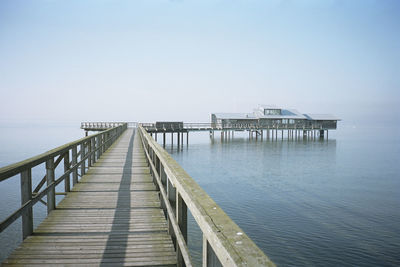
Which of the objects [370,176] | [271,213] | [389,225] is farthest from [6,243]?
[370,176]

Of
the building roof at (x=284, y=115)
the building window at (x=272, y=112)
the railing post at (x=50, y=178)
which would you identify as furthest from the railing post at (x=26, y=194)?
the building window at (x=272, y=112)

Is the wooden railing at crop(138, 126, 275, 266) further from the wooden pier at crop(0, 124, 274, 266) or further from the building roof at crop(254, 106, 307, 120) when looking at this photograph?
the building roof at crop(254, 106, 307, 120)

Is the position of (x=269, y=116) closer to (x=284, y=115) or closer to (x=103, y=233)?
(x=284, y=115)

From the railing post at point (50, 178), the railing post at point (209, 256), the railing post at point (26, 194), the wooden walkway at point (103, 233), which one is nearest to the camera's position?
the railing post at point (209, 256)

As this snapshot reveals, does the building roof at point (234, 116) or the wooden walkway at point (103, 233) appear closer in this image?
the wooden walkway at point (103, 233)

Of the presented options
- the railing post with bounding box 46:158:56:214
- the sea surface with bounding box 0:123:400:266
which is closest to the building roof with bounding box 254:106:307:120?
the sea surface with bounding box 0:123:400:266

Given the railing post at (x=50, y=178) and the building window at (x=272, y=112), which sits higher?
the building window at (x=272, y=112)

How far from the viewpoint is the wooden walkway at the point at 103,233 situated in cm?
347

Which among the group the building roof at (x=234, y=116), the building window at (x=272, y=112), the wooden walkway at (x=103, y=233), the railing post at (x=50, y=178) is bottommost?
the wooden walkway at (x=103, y=233)

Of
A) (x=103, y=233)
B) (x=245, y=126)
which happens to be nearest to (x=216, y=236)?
(x=103, y=233)

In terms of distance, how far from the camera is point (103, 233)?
168 inches

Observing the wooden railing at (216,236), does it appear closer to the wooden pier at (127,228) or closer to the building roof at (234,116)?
the wooden pier at (127,228)

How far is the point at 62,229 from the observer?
4410 millimetres

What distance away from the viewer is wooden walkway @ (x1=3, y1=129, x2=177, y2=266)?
11.4 feet
